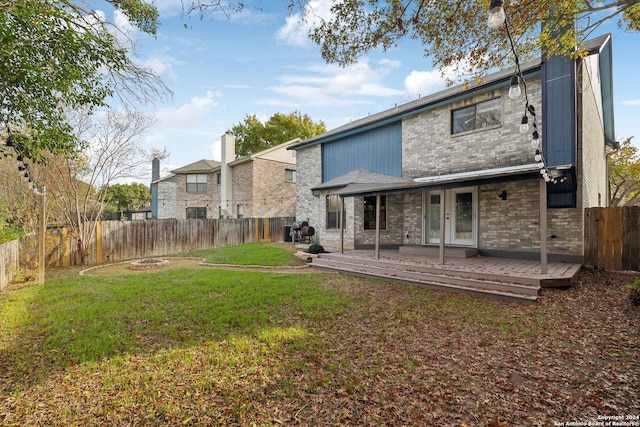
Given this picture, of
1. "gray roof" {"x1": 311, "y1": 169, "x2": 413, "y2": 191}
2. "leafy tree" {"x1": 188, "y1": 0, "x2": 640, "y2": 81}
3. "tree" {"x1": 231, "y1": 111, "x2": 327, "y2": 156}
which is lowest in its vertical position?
"gray roof" {"x1": 311, "y1": 169, "x2": 413, "y2": 191}

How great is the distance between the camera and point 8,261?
7438 mm

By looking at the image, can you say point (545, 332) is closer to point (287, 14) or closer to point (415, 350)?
point (415, 350)

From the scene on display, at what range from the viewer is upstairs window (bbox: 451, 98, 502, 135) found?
29.8 feet

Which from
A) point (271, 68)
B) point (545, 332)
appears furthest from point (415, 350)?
point (271, 68)

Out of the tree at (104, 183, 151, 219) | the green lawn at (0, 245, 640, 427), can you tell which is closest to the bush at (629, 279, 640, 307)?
the green lawn at (0, 245, 640, 427)

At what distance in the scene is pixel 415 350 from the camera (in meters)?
3.89

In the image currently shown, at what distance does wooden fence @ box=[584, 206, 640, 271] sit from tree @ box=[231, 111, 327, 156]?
26.2 m

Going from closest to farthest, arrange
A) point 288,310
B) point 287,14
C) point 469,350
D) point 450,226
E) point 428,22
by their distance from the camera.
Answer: point 469,350 → point 287,14 → point 288,310 → point 428,22 → point 450,226

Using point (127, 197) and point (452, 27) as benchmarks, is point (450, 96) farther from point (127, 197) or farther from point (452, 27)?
point (127, 197)

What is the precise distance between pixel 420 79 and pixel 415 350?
6.81 metres

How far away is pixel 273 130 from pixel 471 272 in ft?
92.9

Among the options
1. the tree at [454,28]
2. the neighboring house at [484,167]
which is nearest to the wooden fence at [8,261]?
the tree at [454,28]

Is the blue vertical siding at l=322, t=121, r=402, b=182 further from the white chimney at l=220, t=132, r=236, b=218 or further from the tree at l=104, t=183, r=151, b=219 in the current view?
the tree at l=104, t=183, r=151, b=219

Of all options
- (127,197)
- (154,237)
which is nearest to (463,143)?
(154,237)
